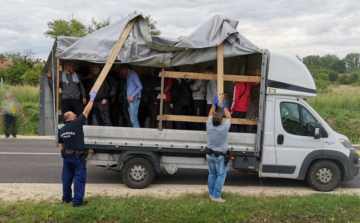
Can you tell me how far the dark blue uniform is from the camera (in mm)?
5406

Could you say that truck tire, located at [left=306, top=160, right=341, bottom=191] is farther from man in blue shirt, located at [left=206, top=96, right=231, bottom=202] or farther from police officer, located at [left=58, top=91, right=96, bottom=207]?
police officer, located at [left=58, top=91, right=96, bottom=207]

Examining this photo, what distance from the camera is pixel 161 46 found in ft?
21.6

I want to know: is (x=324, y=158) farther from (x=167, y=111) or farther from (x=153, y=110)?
(x=153, y=110)

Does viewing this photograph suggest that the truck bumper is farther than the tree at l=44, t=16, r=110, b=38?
No

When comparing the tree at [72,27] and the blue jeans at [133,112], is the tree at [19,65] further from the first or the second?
the blue jeans at [133,112]

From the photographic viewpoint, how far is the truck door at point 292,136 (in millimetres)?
6707

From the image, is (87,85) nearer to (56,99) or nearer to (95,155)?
(56,99)

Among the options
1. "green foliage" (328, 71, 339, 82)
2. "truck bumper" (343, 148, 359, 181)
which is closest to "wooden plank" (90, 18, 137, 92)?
"truck bumper" (343, 148, 359, 181)

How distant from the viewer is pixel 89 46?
21.7 ft

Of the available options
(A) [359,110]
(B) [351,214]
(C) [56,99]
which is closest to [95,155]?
(C) [56,99]

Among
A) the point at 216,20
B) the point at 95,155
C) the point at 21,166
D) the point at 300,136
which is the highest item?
the point at 216,20

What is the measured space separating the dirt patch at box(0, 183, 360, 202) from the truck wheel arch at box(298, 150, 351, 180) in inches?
17.9

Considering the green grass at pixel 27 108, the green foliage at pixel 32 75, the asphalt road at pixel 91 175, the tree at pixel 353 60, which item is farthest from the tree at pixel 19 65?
the tree at pixel 353 60

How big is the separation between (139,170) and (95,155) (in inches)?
36.9
